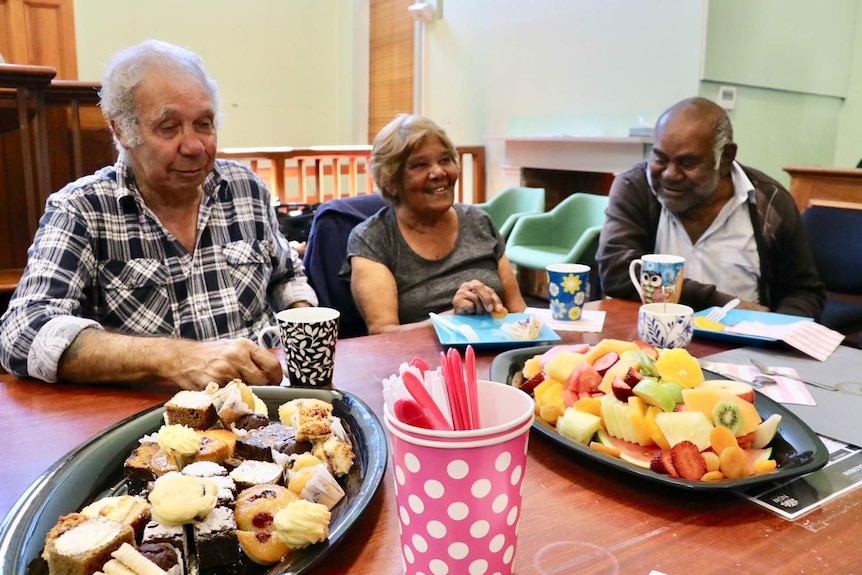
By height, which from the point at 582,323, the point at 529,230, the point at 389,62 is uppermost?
the point at 389,62

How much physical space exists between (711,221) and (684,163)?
23 cm

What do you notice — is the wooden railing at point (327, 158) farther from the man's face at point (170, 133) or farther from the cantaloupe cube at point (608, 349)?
the cantaloupe cube at point (608, 349)

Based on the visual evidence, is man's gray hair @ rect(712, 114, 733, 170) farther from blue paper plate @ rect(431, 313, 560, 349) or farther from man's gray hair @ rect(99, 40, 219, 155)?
man's gray hair @ rect(99, 40, 219, 155)

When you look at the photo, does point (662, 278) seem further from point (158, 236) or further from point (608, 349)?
point (158, 236)

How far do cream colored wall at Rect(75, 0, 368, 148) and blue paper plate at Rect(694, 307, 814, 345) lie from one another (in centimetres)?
648

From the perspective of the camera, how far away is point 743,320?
4.71 ft

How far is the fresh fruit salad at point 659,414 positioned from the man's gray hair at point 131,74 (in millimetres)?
1128

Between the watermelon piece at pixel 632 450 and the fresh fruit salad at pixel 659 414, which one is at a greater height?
the fresh fruit salad at pixel 659 414

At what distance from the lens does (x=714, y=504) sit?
0.72 metres

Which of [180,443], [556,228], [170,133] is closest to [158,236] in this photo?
[170,133]

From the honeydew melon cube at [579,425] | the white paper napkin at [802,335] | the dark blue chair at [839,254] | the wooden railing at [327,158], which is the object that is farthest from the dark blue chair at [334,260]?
the wooden railing at [327,158]

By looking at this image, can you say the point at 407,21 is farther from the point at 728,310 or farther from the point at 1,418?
the point at 1,418

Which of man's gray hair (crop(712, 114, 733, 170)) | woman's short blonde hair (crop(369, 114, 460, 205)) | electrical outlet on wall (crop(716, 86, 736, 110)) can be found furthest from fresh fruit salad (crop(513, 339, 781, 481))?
electrical outlet on wall (crop(716, 86, 736, 110))

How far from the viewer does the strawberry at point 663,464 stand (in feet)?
2.40
